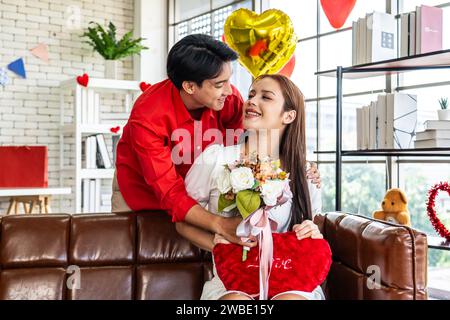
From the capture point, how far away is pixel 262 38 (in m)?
3.00

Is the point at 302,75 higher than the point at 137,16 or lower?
lower

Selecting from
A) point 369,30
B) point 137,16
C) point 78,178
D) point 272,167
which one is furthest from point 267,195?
point 137,16

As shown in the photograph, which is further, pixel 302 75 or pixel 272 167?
pixel 302 75

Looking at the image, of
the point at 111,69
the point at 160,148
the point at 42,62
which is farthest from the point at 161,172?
the point at 42,62

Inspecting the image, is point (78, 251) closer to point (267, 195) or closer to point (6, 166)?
point (267, 195)

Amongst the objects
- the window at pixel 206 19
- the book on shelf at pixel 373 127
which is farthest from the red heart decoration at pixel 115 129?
the book on shelf at pixel 373 127

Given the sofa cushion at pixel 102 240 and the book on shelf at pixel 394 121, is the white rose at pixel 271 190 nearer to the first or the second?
the sofa cushion at pixel 102 240

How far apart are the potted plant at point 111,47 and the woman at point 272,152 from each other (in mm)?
4016

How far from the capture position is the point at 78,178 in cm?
543

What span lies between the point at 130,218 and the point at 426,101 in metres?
2.33

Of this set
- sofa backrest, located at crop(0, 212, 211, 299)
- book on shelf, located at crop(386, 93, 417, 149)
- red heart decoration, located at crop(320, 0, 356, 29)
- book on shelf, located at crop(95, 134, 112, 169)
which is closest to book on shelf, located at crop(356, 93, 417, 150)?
book on shelf, located at crop(386, 93, 417, 149)

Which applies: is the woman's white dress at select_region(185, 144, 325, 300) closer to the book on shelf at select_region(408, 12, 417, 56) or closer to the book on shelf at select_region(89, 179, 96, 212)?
the book on shelf at select_region(408, 12, 417, 56)

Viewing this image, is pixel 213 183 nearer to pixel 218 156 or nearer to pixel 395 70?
pixel 218 156

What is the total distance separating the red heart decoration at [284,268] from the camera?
5.66 ft
